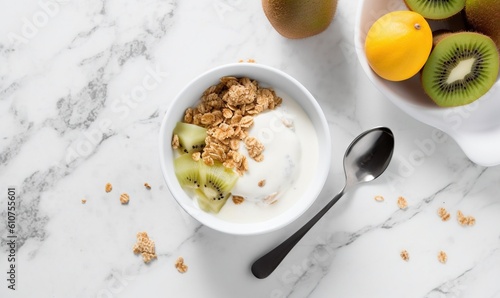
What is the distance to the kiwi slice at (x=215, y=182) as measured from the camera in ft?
3.06

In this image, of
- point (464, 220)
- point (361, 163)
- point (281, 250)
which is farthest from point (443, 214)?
point (281, 250)

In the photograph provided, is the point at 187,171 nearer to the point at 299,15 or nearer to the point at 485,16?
the point at 299,15

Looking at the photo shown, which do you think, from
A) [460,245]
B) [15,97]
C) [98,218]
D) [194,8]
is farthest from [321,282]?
[15,97]

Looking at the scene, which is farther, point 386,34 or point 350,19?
point 350,19

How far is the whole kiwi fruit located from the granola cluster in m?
0.34

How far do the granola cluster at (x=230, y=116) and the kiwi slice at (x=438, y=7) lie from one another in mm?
276

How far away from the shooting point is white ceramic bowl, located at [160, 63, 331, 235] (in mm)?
927

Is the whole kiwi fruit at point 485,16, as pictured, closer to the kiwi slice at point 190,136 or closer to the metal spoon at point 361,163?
the metal spoon at point 361,163

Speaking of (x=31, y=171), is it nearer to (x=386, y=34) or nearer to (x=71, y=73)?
(x=71, y=73)

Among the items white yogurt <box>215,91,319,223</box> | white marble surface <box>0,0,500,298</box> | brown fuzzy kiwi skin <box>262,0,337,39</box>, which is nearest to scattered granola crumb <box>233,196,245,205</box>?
white yogurt <box>215,91,319,223</box>

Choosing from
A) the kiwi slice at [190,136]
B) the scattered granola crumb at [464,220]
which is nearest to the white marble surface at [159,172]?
the scattered granola crumb at [464,220]

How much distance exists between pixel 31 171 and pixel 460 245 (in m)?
0.80

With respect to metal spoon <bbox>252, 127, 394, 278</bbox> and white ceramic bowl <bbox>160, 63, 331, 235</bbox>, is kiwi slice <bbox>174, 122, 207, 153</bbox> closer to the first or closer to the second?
white ceramic bowl <bbox>160, 63, 331, 235</bbox>

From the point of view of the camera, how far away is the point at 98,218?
106 centimetres
